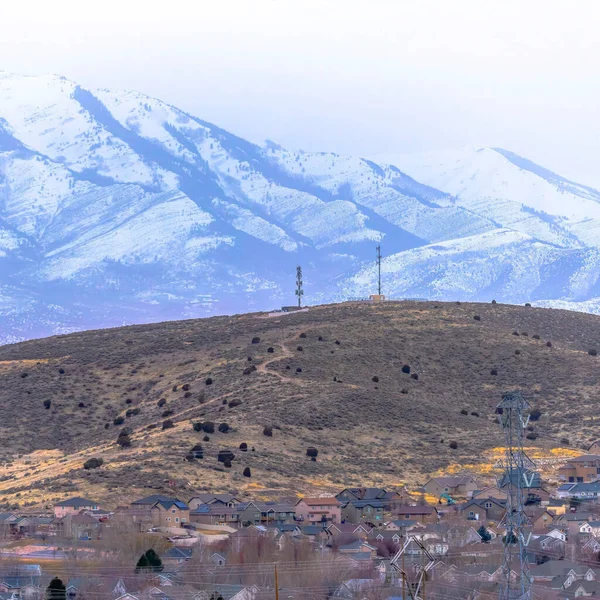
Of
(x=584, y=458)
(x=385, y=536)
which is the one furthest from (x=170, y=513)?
(x=584, y=458)

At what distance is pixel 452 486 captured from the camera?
128 meters

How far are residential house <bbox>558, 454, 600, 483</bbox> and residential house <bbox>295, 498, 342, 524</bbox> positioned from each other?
24404 mm

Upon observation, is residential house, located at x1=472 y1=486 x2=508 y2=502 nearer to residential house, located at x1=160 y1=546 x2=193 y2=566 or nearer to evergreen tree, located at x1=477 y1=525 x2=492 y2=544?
evergreen tree, located at x1=477 y1=525 x2=492 y2=544

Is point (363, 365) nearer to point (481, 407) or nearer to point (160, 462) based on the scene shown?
point (481, 407)

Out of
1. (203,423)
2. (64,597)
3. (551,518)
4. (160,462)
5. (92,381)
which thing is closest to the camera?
(64,597)

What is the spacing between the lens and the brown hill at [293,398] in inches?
5246

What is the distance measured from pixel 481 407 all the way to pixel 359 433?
1929cm

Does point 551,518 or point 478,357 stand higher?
point 478,357

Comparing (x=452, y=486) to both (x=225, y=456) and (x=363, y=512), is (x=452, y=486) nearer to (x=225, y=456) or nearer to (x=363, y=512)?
(x=363, y=512)

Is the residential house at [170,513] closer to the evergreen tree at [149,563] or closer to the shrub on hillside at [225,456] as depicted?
the evergreen tree at [149,563]

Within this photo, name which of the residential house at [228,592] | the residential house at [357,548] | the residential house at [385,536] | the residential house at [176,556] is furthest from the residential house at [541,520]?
the residential house at [228,592]

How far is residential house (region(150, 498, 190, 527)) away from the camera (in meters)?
108

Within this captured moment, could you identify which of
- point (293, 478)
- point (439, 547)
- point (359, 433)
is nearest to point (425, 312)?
point (359, 433)

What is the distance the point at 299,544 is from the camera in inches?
3757
